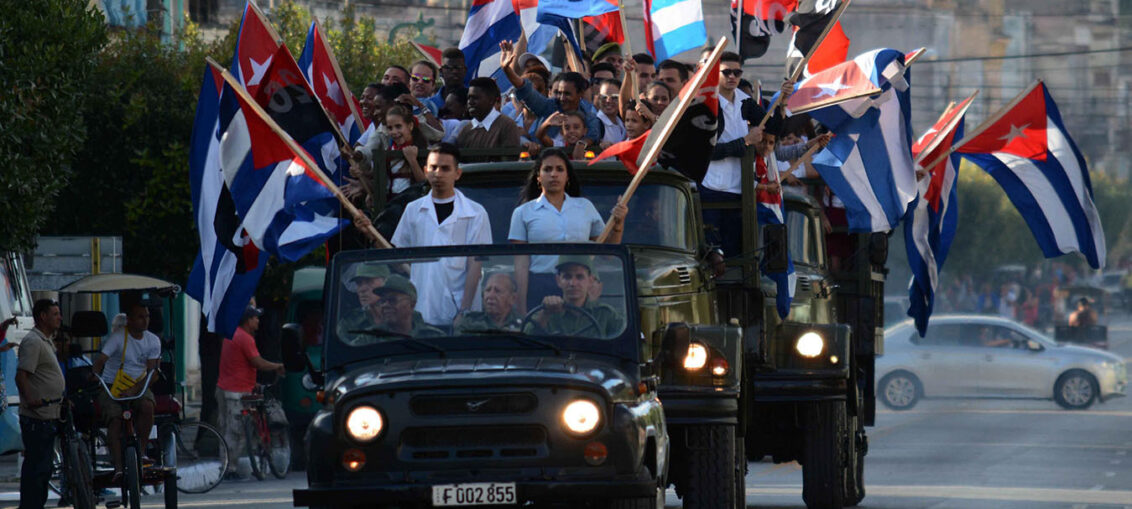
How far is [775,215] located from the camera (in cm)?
1440

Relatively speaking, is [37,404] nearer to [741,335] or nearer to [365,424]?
[741,335]

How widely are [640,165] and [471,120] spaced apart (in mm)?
2483

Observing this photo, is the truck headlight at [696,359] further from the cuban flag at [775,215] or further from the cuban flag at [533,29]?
the cuban flag at [533,29]

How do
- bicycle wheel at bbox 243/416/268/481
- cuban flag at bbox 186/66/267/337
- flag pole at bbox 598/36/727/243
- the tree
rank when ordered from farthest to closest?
bicycle wheel at bbox 243/416/268/481 → the tree → cuban flag at bbox 186/66/267/337 → flag pole at bbox 598/36/727/243

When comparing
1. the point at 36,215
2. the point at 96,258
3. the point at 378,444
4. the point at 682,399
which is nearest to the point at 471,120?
the point at 682,399

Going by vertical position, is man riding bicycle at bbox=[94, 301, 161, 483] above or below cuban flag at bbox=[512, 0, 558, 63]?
below

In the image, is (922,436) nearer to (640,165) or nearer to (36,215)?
(36,215)

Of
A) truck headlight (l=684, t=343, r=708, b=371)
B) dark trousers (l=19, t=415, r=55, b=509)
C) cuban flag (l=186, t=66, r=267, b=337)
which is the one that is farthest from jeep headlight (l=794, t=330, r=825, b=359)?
dark trousers (l=19, t=415, r=55, b=509)

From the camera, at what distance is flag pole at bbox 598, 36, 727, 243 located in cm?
1163

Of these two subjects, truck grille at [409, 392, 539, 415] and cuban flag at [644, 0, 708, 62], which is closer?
truck grille at [409, 392, 539, 415]

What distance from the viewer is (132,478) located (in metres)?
15.3

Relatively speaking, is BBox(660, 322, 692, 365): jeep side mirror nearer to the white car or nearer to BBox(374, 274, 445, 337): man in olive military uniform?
BBox(374, 274, 445, 337): man in olive military uniform

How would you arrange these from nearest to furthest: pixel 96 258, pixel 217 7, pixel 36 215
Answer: pixel 36 215 < pixel 96 258 < pixel 217 7

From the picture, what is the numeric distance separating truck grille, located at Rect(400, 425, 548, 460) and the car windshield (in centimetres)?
67
